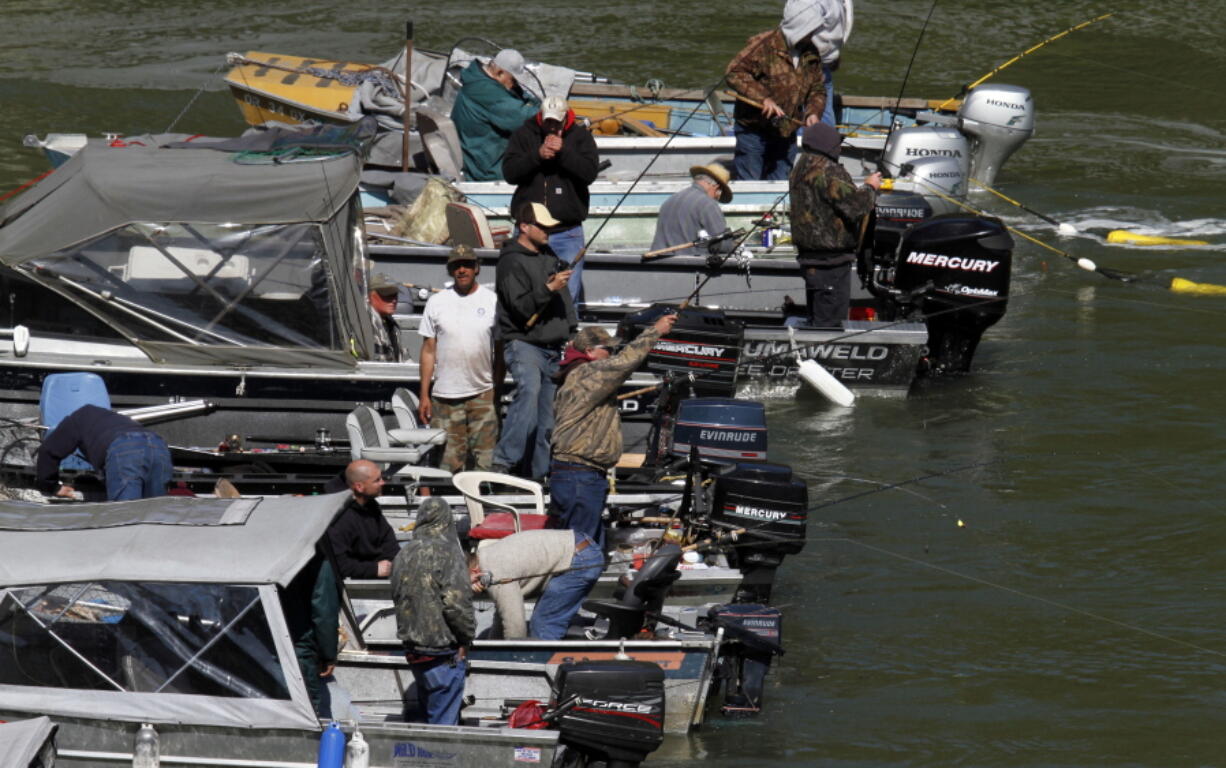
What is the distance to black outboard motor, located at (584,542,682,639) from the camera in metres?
7.63

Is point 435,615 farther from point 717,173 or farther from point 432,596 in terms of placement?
point 717,173

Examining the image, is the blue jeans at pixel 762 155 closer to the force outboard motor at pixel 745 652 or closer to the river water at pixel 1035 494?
the river water at pixel 1035 494

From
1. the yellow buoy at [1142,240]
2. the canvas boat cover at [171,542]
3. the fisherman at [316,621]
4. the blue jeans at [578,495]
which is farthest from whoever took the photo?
the yellow buoy at [1142,240]

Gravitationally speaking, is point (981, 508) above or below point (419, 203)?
below

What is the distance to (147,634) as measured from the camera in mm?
6391

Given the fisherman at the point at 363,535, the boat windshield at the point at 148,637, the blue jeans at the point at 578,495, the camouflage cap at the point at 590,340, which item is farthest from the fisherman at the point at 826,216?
the boat windshield at the point at 148,637

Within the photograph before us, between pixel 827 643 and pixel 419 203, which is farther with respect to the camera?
pixel 419 203

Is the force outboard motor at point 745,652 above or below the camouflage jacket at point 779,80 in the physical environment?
below

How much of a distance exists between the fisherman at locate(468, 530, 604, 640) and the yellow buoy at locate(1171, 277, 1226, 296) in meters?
8.86

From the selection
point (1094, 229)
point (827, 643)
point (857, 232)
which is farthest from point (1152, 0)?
point (827, 643)

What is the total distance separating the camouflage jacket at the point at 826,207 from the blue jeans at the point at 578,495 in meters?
4.14

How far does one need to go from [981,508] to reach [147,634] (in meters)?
5.73

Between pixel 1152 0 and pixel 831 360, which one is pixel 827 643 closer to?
pixel 831 360

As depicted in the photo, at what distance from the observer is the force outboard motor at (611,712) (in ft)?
22.2
